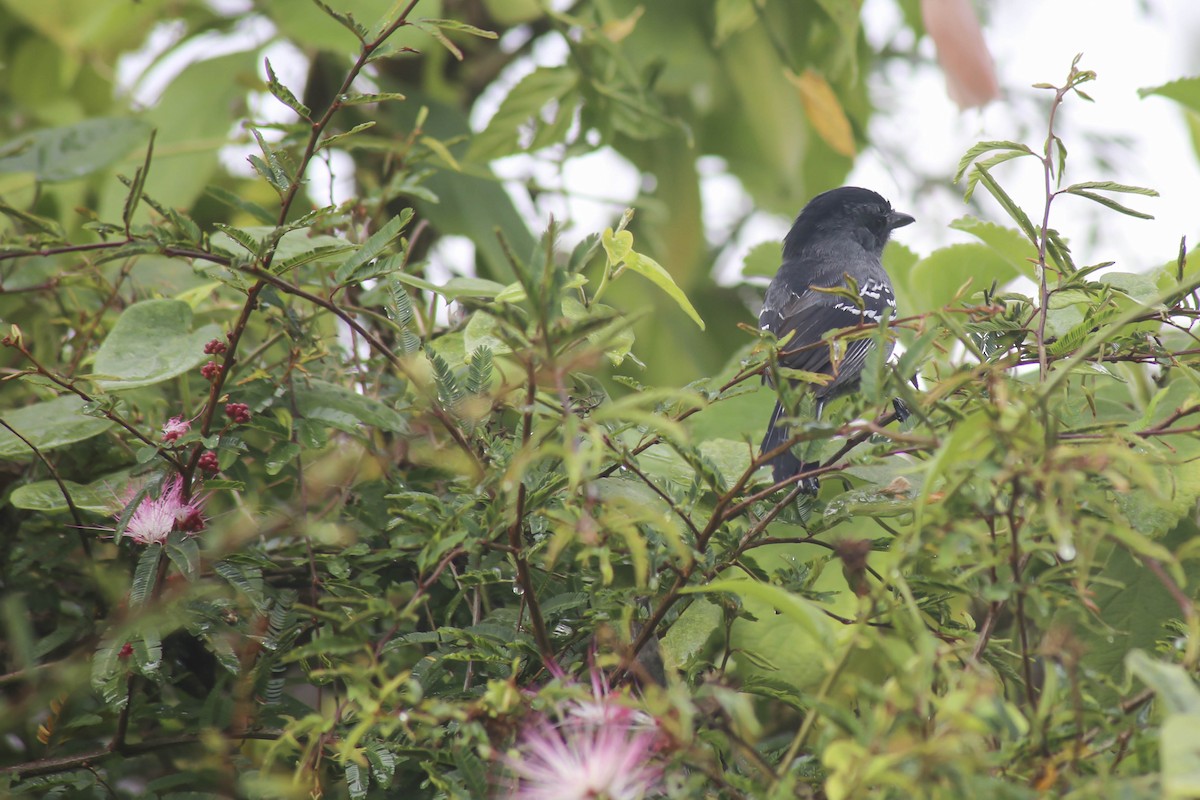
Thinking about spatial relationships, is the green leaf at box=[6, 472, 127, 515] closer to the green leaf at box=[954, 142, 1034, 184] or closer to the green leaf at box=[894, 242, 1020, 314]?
the green leaf at box=[954, 142, 1034, 184]

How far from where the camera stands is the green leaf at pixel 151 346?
1237 millimetres

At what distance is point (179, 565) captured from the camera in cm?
106

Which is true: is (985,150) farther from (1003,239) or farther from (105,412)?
(105,412)

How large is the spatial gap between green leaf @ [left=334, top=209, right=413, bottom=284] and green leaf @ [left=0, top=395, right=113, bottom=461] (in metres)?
0.39

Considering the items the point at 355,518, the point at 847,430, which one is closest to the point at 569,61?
the point at 355,518

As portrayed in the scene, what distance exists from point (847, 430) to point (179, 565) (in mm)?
674

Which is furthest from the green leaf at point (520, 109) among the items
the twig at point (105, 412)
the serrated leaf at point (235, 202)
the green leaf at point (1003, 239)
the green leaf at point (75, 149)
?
the twig at point (105, 412)

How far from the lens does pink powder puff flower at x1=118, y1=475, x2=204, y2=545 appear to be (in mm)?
1096

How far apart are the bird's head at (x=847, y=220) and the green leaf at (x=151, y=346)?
189 cm

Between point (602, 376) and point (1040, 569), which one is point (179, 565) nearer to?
point (1040, 569)

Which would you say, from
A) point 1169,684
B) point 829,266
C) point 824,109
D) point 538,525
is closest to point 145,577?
point 538,525

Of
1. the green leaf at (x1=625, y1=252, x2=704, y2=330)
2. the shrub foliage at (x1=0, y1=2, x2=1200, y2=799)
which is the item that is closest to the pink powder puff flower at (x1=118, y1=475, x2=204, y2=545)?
the shrub foliage at (x1=0, y1=2, x2=1200, y2=799)

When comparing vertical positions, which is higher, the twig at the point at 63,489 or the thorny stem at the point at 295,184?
the thorny stem at the point at 295,184

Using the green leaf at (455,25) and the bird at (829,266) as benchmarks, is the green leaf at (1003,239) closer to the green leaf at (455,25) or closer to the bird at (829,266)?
the bird at (829,266)
